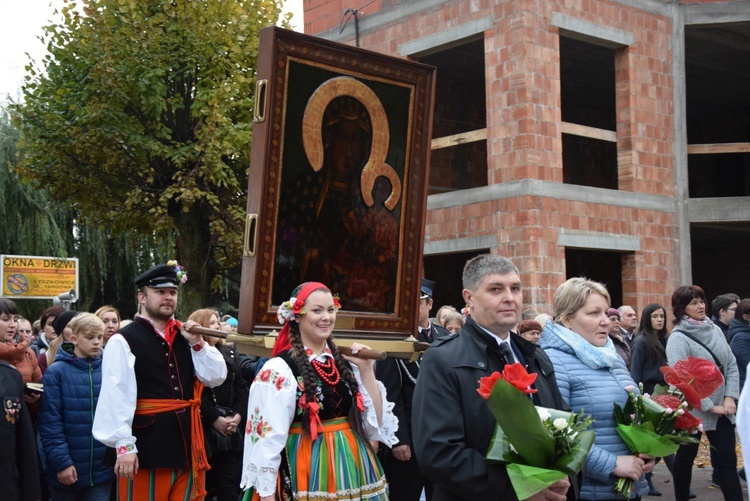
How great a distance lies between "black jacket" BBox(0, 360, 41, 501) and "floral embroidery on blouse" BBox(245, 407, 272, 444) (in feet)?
6.19

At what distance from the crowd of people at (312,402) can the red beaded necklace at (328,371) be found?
1 centimetres

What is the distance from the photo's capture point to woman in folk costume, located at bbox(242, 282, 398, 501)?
4.68m

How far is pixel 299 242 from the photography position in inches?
235

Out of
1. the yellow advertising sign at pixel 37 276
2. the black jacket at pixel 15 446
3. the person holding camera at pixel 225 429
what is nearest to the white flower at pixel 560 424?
the person holding camera at pixel 225 429

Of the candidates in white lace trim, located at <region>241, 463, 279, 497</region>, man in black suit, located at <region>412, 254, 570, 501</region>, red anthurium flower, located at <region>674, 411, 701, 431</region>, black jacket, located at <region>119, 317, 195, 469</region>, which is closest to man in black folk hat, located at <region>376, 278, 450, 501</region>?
black jacket, located at <region>119, 317, 195, 469</region>

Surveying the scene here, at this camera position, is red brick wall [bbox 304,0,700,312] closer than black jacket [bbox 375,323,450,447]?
No

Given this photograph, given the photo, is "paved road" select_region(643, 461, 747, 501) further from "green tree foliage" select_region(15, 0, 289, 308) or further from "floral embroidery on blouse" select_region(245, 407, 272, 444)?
"green tree foliage" select_region(15, 0, 289, 308)

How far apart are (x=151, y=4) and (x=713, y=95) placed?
1486 cm

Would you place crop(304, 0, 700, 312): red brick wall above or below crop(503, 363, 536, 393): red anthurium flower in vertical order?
above

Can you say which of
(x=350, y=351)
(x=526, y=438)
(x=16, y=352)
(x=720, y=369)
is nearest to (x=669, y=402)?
(x=526, y=438)

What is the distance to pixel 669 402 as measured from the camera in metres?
4.47

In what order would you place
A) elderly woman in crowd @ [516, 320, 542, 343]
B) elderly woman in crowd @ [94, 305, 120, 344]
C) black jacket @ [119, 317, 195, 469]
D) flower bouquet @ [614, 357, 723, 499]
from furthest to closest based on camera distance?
1. elderly woman in crowd @ [516, 320, 542, 343]
2. elderly woman in crowd @ [94, 305, 120, 344]
3. black jacket @ [119, 317, 195, 469]
4. flower bouquet @ [614, 357, 723, 499]

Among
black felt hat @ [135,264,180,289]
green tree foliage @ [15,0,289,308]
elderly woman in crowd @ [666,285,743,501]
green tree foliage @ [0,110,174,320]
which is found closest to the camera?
black felt hat @ [135,264,180,289]

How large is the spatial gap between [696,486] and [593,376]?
600cm
